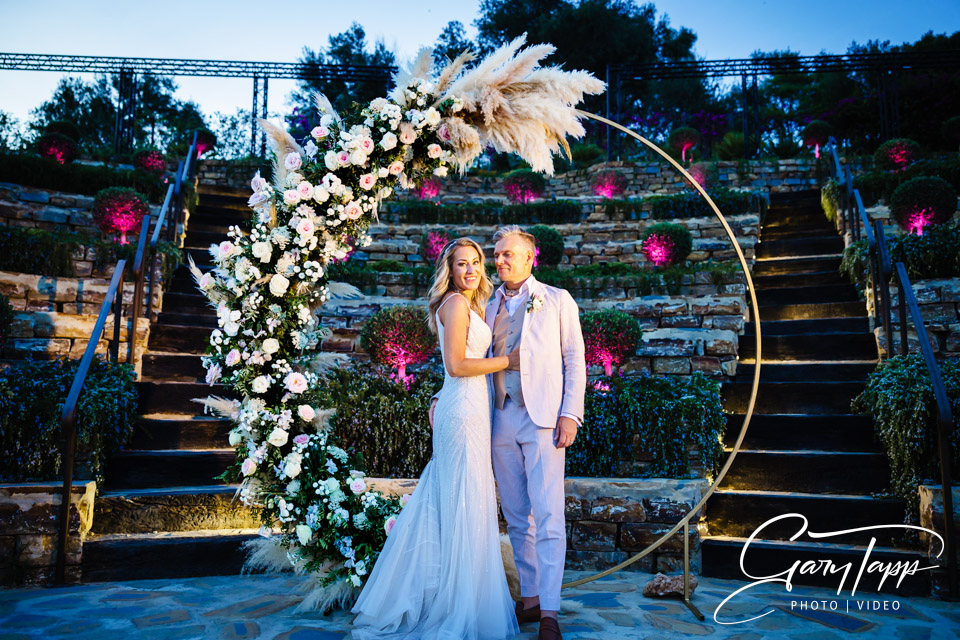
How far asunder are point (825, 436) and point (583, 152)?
1272 centimetres

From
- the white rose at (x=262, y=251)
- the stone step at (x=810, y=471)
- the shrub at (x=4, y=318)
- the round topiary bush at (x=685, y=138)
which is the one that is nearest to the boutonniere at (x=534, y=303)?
the white rose at (x=262, y=251)

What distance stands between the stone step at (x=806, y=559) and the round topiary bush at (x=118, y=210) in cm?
795

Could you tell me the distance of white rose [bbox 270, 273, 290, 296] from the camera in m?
3.54

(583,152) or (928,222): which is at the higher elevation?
(583,152)

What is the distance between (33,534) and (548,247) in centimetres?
727

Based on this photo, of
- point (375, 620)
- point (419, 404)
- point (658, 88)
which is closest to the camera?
point (375, 620)

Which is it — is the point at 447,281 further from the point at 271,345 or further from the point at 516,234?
the point at 271,345

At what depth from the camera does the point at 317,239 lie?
3.74 metres

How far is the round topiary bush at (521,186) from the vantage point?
12914 millimetres

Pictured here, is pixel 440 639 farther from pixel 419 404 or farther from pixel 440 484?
pixel 419 404

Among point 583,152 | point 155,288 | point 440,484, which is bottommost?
point 440,484

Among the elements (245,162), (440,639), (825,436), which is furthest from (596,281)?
(245,162)

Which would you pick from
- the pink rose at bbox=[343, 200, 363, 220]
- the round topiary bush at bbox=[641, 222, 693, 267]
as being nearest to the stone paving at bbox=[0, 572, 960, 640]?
the pink rose at bbox=[343, 200, 363, 220]

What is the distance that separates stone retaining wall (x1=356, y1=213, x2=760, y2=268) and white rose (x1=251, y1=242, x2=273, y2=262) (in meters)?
6.68
